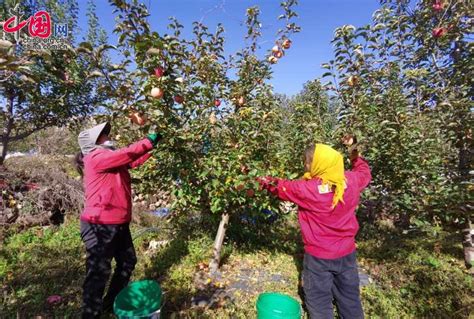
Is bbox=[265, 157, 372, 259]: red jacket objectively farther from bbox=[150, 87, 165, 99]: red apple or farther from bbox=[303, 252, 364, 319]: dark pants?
bbox=[150, 87, 165, 99]: red apple

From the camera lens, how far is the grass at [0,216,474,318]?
298 cm

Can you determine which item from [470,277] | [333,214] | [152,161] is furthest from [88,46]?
[470,277]

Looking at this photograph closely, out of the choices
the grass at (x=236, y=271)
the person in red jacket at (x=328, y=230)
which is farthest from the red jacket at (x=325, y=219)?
the grass at (x=236, y=271)

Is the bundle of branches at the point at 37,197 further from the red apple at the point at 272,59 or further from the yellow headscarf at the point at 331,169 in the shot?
the yellow headscarf at the point at 331,169

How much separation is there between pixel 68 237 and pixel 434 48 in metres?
6.24

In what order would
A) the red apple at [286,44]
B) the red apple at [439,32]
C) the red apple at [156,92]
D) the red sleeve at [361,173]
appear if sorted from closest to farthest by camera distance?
the red apple at [156,92]
the red sleeve at [361,173]
the red apple at [439,32]
the red apple at [286,44]

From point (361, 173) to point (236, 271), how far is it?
217cm

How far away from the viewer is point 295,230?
5523 mm

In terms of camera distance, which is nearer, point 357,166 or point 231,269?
point 357,166

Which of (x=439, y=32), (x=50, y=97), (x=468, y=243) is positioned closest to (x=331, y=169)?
(x=439, y=32)

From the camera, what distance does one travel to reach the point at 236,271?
3.80m

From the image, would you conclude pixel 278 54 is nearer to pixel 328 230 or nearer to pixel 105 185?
pixel 328 230

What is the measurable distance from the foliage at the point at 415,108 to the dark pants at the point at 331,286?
47.7 inches

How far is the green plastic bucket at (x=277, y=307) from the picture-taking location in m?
2.28
